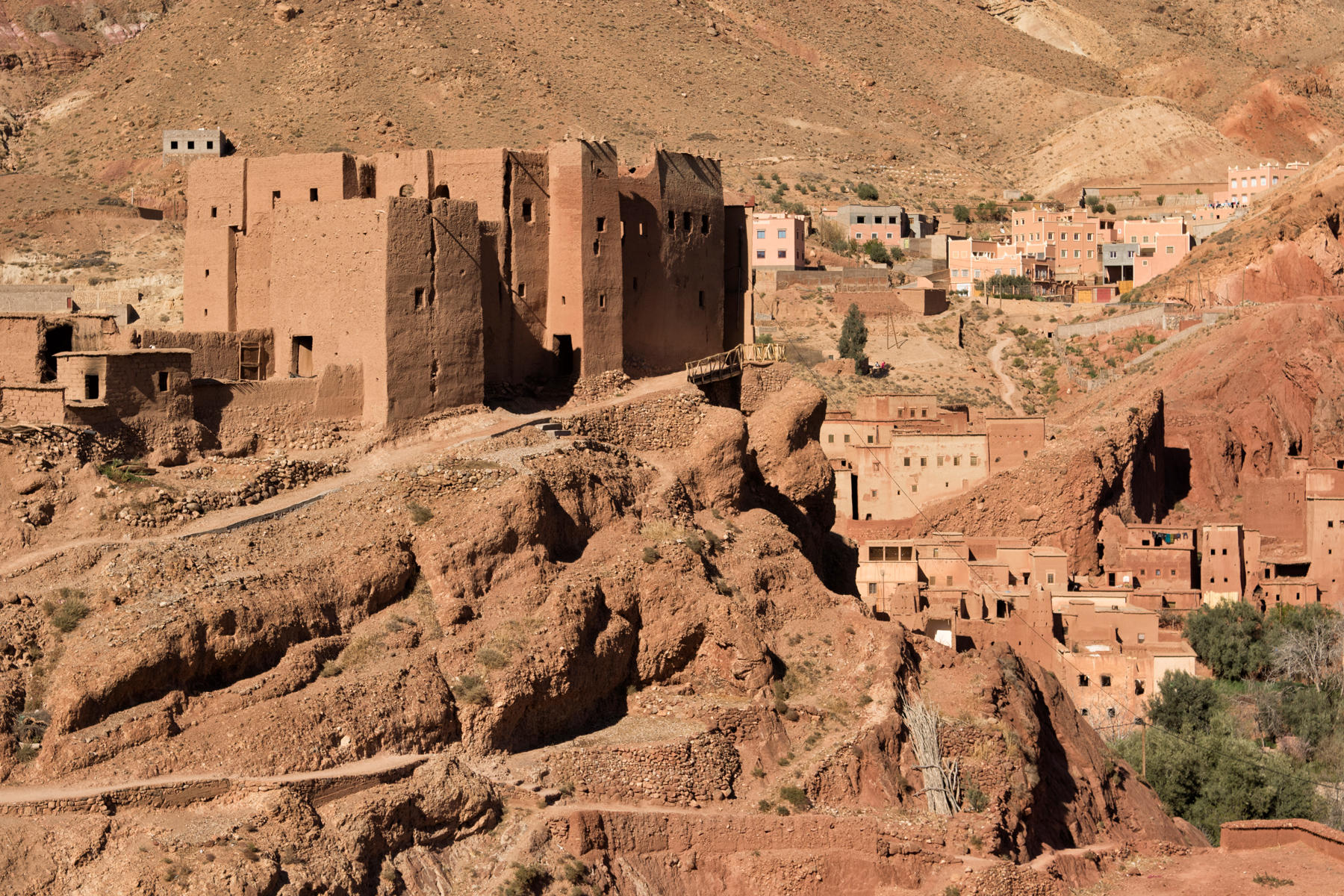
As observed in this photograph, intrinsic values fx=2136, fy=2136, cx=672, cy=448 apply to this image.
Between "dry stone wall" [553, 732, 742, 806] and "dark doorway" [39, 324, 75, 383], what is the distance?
32.7 feet

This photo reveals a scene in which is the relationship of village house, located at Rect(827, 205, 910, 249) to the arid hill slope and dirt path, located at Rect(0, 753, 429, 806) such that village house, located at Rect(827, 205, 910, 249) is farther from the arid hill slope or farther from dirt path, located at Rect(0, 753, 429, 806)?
dirt path, located at Rect(0, 753, 429, 806)

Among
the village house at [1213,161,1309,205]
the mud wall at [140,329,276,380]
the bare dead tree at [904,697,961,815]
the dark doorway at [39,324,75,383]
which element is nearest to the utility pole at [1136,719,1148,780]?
the bare dead tree at [904,697,961,815]

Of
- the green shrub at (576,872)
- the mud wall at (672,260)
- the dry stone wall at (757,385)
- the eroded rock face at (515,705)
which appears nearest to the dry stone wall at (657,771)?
the eroded rock face at (515,705)

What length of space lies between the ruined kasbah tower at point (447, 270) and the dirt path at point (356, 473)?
0.57 m

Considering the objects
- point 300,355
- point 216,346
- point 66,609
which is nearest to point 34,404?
point 216,346

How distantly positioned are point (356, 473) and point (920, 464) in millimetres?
25774

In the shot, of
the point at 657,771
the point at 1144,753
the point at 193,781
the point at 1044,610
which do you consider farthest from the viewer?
the point at 1044,610

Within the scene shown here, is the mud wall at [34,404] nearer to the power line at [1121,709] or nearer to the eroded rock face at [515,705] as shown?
the eroded rock face at [515,705]

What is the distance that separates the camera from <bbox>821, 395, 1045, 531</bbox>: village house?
5525cm

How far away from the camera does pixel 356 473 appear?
3244 cm

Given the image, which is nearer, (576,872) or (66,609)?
(66,609)

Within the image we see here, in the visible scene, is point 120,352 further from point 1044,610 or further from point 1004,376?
point 1004,376

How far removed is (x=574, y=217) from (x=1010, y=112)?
88900 millimetres

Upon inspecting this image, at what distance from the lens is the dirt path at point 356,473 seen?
28.4 metres
